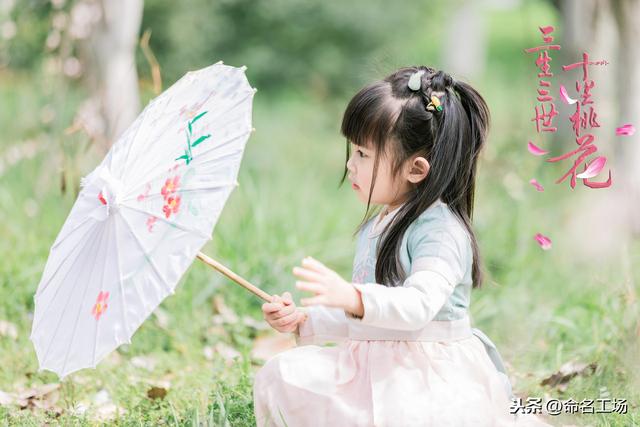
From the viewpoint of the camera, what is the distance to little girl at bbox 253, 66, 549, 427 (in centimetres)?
225

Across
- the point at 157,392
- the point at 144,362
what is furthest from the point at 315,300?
the point at 144,362

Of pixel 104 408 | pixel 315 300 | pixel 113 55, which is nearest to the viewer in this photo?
pixel 315 300

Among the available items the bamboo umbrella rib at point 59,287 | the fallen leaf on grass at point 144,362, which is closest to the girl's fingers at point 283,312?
the bamboo umbrella rib at point 59,287

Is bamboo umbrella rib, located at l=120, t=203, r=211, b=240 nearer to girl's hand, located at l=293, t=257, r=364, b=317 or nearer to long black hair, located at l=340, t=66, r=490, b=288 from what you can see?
girl's hand, located at l=293, t=257, r=364, b=317

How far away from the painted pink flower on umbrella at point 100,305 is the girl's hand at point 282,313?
1.31 feet

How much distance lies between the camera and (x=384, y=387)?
2262mm

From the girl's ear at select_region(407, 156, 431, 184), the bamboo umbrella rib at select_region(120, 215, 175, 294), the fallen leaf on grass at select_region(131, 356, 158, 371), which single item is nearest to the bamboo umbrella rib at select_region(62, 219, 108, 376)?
the bamboo umbrella rib at select_region(120, 215, 175, 294)

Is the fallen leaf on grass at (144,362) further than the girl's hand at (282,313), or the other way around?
the fallen leaf on grass at (144,362)

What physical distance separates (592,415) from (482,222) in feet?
6.56

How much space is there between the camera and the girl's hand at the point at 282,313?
7.82 feet

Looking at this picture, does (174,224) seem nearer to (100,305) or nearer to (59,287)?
(100,305)

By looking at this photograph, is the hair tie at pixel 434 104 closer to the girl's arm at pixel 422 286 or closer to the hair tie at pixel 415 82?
the hair tie at pixel 415 82

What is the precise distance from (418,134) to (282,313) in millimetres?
553

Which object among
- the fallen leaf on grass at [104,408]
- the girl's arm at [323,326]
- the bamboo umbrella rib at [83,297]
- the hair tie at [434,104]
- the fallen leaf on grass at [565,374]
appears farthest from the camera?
the fallen leaf on grass at [565,374]
